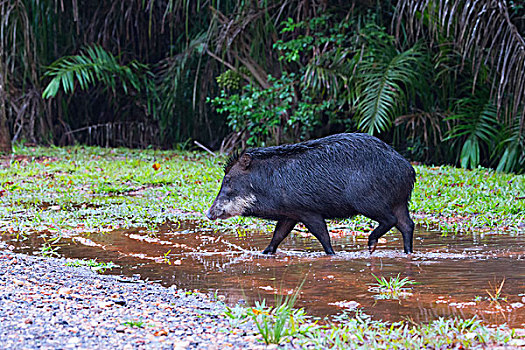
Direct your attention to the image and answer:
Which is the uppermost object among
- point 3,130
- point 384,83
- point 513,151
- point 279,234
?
point 384,83

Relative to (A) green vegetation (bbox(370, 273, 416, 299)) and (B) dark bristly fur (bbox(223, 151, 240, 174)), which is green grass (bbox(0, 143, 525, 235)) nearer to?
(B) dark bristly fur (bbox(223, 151, 240, 174))

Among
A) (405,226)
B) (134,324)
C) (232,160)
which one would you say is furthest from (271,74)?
(134,324)

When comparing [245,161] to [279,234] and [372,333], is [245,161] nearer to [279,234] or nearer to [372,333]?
[279,234]

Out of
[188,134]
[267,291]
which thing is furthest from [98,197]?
[188,134]

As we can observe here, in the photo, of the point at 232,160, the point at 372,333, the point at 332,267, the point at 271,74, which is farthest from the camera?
the point at 271,74

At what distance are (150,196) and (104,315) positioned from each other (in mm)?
5173

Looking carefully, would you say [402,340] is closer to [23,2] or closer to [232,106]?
[232,106]

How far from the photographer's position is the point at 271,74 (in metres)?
13.4

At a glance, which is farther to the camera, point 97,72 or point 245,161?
point 97,72

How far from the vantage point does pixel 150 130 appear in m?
15.2

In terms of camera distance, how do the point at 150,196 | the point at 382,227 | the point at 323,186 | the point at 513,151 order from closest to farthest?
the point at 382,227 < the point at 323,186 < the point at 150,196 < the point at 513,151

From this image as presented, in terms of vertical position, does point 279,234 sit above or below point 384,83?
below

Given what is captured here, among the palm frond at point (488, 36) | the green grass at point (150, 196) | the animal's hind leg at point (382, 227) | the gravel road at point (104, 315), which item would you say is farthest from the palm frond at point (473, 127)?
the gravel road at point (104, 315)

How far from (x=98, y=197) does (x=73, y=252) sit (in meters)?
3.24
